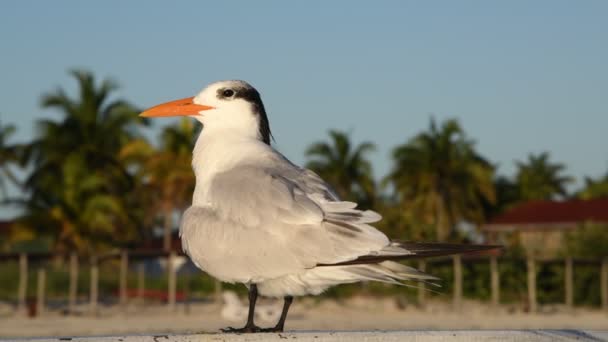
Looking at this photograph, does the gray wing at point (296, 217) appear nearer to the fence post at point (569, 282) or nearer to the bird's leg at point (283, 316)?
the bird's leg at point (283, 316)

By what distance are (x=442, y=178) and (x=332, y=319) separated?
33516 millimetres

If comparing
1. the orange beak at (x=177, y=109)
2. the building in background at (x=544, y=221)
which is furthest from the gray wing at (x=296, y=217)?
the building in background at (x=544, y=221)

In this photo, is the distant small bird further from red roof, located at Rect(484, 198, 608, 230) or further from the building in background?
red roof, located at Rect(484, 198, 608, 230)

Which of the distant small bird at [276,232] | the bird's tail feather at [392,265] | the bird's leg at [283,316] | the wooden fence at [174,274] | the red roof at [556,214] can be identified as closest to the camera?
the bird's tail feather at [392,265]

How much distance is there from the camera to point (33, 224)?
49.4 meters

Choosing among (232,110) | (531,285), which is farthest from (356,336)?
(531,285)

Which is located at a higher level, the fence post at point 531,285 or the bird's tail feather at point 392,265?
the fence post at point 531,285

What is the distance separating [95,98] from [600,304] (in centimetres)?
2619

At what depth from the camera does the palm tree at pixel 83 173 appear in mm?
49094

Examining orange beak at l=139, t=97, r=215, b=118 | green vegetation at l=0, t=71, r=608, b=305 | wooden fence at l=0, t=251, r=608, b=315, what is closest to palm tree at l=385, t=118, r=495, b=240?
green vegetation at l=0, t=71, r=608, b=305

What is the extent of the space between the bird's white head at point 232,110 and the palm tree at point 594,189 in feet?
247

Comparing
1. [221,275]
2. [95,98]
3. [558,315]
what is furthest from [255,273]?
[95,98]

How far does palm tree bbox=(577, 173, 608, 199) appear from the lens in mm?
82188

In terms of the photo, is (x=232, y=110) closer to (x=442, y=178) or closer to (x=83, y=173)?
(x=83, y=173)
